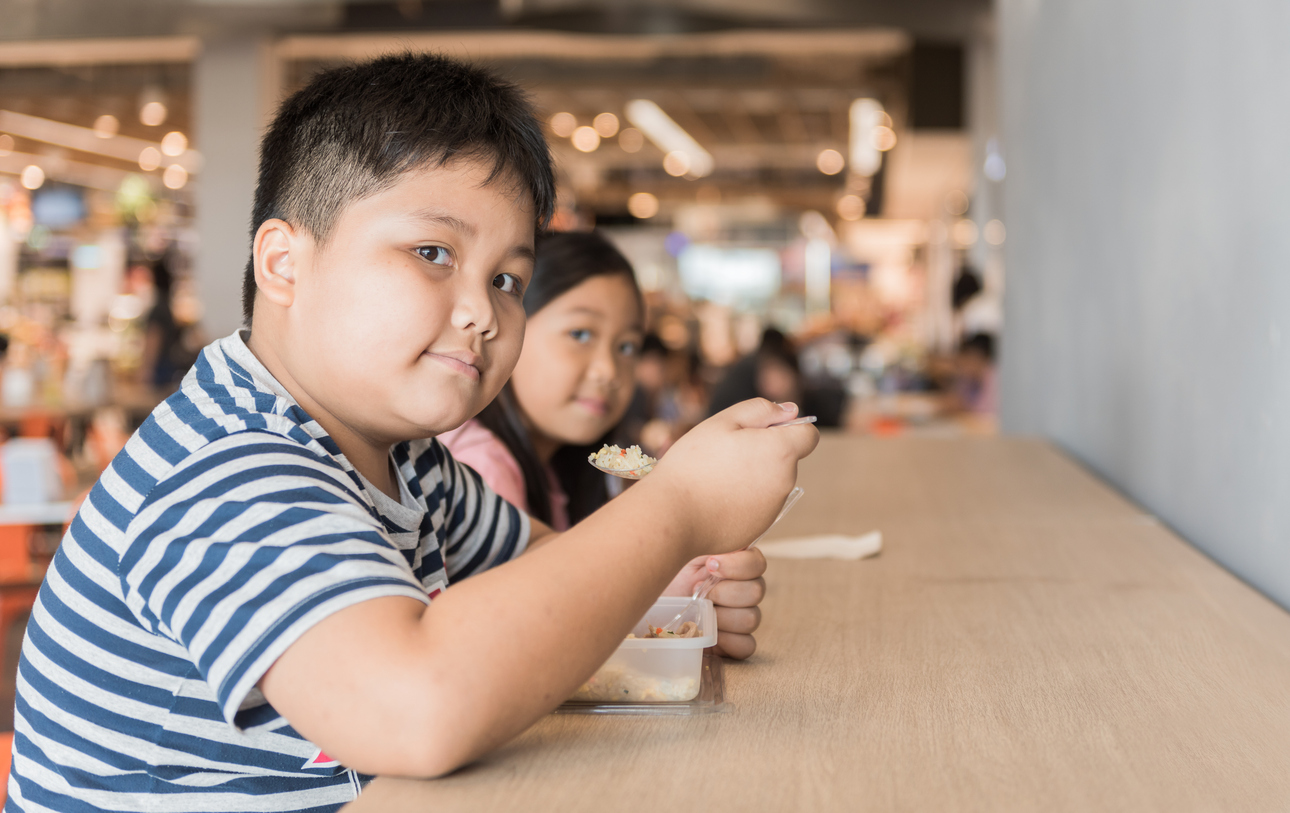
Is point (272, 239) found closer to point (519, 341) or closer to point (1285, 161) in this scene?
point (519, 341)

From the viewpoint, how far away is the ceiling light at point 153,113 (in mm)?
10625

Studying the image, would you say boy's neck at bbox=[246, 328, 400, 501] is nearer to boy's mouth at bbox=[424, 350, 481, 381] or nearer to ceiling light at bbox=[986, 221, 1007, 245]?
boy's mouth at bbox=[424, 350, 481, 381]

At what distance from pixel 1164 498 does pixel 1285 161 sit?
0.67 meters

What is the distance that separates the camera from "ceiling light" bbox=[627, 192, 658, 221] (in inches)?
744

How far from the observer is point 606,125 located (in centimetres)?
1224

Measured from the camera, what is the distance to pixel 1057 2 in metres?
2.56

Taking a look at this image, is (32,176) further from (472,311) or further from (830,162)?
(472,311)

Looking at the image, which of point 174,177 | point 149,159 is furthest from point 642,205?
point 149,159

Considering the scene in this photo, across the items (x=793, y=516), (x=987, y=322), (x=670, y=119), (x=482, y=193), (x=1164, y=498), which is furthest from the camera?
(x=670, y=119)

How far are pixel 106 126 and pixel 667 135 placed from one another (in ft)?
21.4

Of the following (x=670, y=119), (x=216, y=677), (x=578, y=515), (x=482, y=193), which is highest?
(x=670, y=119)

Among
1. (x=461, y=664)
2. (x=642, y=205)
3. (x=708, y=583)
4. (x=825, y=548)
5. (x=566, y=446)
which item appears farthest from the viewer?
(x=642, y=205)

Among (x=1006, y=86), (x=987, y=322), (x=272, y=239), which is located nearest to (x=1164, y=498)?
(x=272, y=239)

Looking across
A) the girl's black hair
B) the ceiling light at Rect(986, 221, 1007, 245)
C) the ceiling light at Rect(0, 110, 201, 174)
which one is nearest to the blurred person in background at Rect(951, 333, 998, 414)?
the ceiling light at Rect(986, 221, 1007, 245)
